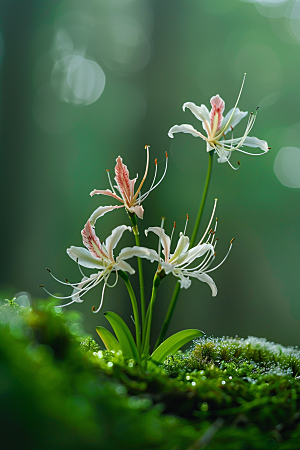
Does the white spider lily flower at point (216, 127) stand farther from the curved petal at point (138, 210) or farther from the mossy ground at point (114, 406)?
the mossy ground at point (114, 406)

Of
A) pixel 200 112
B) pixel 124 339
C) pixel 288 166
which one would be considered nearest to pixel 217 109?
pixel 200 112

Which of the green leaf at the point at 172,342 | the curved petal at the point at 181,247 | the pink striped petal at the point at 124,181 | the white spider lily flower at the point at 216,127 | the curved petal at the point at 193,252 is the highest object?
the white spider lily flower at the point at 216,127

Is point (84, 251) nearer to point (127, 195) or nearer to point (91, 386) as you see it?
point (127, 195)

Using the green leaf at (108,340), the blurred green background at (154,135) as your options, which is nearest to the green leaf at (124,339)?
the green leaf at (108,340)

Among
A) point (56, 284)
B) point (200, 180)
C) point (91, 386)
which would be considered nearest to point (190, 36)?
point (200, 180)

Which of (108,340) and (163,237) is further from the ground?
(163,237)

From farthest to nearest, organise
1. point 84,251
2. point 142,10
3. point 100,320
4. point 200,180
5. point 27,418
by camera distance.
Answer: point 142,10
point 200,180
point 100,320
point 84,251
point 27,418

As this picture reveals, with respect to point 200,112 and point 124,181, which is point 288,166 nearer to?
point 200,112
